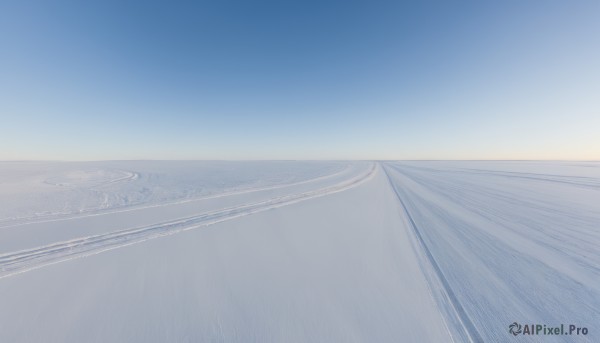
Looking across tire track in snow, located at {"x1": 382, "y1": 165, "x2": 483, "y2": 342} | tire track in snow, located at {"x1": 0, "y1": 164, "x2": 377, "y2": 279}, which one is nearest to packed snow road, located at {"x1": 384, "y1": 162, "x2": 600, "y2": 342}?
tire track in snow, located at {"x1": 382, "y1": 165, "x2": 483, "y2": 342}

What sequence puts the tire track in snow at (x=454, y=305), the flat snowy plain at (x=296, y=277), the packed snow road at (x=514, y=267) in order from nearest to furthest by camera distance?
the tire track in snow at (x=454, y=305), the flat snowy plain at (x=296, y=277), the packed snow road at (x=514, y=267)

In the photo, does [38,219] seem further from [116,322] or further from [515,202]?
[515,202]

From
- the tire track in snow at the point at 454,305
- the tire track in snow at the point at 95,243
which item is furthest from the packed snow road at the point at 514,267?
the tire track in snow at the point at 95,243

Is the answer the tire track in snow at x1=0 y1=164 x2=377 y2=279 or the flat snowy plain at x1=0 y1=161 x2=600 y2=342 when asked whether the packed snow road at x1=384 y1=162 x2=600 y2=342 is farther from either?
the tire track in snow at x1=0 y1=164 x2=377 y2=279

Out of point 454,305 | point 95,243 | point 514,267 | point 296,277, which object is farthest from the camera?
point 95,243

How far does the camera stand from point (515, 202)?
9.00 meters

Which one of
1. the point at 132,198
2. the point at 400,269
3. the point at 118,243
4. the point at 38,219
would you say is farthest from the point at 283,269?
the point at 132,198

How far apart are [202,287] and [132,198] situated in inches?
364

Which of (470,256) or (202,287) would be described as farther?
(470,256)

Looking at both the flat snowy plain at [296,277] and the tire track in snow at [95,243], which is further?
the tire track in snow at [95,243]

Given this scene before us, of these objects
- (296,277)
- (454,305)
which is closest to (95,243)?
(296,277)

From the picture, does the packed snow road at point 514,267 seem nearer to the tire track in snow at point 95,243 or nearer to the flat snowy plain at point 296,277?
the flat snowy plain at point 296,277

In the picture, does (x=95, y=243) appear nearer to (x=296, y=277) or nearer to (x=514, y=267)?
(x=296, y=277)

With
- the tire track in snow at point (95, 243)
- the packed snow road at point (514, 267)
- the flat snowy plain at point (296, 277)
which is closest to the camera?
the flat snowy plain at point (296, 277)
